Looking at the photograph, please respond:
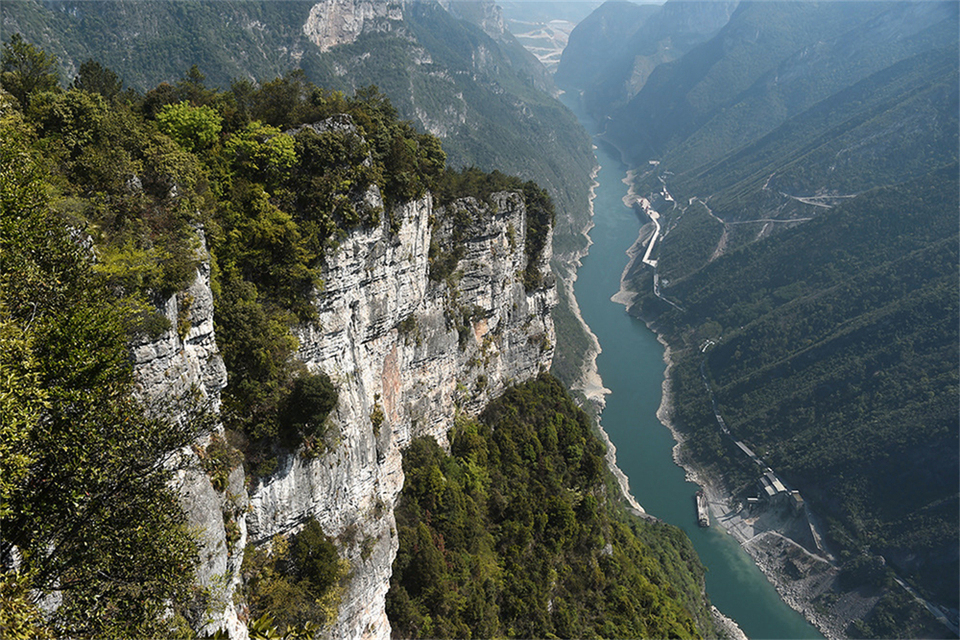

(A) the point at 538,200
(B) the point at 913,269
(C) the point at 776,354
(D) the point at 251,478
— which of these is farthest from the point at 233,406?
(B) the point at 913,269

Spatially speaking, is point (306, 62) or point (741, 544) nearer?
point (741, 544)

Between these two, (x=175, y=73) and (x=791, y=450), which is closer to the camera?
(x=791, y=450)

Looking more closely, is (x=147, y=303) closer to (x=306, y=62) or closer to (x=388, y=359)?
(x=388, y=359)

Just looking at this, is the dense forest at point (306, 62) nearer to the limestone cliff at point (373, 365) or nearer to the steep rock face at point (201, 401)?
the limestone cliff at point (373, 365)

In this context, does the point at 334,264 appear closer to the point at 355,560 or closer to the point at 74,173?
the point at 74,173

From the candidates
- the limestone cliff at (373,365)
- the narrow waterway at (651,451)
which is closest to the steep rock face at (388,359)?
the limestone cliff at (373,365)

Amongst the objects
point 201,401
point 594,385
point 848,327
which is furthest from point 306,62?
point 201,401

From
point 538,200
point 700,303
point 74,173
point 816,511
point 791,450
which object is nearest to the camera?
point 74,173
